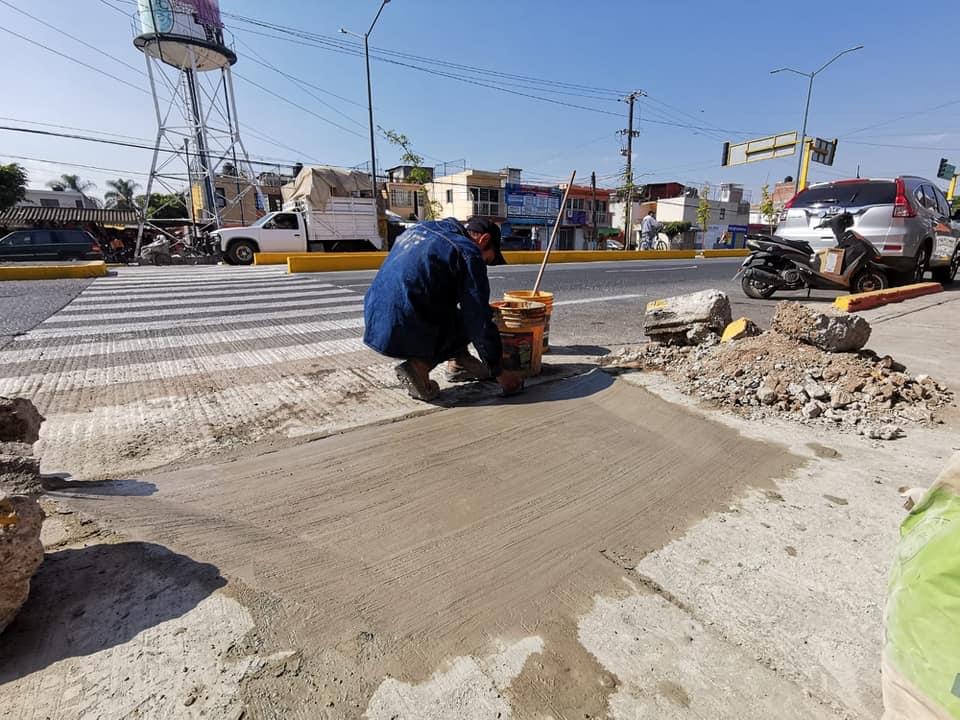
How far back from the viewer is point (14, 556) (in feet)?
4.30

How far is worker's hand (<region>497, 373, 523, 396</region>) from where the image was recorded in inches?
138

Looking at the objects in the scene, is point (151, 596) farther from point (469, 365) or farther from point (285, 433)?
point (469, 365)

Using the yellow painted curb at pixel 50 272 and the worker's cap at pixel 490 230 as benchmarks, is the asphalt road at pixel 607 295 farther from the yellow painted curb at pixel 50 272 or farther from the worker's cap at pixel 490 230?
the yellow painted curb at pixel 50 272

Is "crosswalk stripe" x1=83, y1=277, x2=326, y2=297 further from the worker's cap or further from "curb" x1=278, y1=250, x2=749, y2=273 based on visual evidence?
the worker's cap

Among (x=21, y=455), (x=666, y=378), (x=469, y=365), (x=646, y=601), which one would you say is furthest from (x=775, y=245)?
(x=21, y=455)

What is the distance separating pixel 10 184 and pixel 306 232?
25.8m

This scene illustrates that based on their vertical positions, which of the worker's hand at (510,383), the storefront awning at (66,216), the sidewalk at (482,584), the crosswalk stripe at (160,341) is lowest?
the sidewalk at (482,584)

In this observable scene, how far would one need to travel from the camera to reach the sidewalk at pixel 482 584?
127 centimetres

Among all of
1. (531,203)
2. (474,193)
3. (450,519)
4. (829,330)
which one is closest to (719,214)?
(531,203)

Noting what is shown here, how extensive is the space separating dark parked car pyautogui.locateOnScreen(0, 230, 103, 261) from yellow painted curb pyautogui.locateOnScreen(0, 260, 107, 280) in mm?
6364

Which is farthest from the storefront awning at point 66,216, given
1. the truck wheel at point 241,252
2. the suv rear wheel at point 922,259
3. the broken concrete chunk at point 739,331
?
the suv rear wheel at point 922,259

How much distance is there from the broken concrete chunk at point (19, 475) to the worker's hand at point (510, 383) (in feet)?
8.24

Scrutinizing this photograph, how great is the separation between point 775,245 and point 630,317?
2.71 metres

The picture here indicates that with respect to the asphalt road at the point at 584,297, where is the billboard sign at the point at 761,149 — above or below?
above
